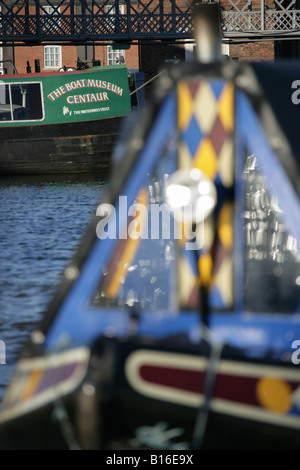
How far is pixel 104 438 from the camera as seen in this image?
3.39 meters

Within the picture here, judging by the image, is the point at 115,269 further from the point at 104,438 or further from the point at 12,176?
the point at 12,176

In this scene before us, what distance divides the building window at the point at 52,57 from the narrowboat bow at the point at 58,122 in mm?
21488

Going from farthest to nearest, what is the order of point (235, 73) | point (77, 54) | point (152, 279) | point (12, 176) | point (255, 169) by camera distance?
1. point (77, 54)
2. point (12, 176)
3. point (255, 169)
4. point (152, 279)
5. point (235, 73)

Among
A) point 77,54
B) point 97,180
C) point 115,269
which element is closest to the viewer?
point 115,269

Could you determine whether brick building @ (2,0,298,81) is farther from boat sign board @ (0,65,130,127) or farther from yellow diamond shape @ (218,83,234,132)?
yellow diamond shape @ (218,83,234,132)

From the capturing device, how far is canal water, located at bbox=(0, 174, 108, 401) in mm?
8109

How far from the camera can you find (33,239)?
45.1ft

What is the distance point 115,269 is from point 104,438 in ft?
2.21

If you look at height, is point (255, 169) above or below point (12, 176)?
above

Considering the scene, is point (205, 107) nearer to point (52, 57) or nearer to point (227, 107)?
point (227, 107)

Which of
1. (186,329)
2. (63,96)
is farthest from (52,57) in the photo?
(186,329)

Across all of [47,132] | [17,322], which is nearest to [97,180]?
[47,132]

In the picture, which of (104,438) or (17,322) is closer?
(104,438)

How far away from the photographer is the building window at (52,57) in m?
45.8
